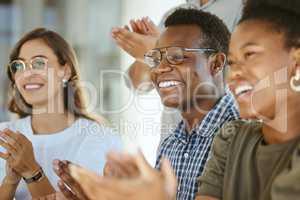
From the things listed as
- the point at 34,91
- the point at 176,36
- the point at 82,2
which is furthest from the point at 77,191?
the point at 82,2

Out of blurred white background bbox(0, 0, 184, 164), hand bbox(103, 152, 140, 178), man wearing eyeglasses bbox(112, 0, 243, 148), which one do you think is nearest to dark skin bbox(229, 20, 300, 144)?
hand bbox(103, 152, 140, 178)

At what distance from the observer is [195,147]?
41.5 inches

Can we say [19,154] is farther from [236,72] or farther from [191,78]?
[236,72]

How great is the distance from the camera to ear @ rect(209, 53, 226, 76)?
112 cm

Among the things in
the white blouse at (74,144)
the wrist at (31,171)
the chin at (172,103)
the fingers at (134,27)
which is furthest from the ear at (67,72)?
the chin at (172,103)

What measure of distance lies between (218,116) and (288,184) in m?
0.40

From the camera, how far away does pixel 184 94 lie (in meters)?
1.08

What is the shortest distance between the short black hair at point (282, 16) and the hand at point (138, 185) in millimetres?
314

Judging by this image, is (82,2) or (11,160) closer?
(11,160)

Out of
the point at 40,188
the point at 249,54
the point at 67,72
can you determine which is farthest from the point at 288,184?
the point at 67,72

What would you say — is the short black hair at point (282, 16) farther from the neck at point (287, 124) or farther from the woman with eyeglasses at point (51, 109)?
the woman with eyeglasses at point (51, 109)

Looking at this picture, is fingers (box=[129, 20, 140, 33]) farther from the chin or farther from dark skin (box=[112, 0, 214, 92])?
the chin

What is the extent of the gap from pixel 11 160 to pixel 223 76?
0.53m

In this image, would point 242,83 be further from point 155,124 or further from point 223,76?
point 155,124
